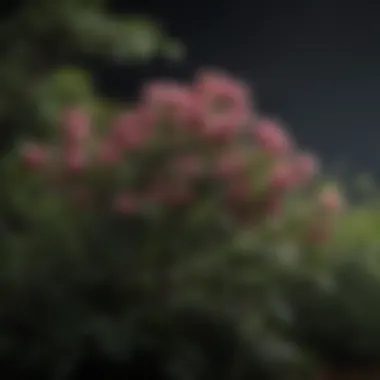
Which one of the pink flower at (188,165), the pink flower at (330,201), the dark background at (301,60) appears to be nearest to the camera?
the pink flower at (188,165)

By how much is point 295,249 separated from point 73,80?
0.80 meters

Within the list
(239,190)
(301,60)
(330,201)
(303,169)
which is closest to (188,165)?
(239,190)

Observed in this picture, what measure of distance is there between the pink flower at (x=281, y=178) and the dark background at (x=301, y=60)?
193 cm

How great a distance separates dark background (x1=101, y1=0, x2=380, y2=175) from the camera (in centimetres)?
480

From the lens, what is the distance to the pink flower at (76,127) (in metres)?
2.90

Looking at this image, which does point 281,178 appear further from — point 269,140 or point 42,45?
point 42,45

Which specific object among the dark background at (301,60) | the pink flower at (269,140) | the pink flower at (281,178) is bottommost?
the pink flower at (281,178)

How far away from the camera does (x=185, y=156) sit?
9.32 ft

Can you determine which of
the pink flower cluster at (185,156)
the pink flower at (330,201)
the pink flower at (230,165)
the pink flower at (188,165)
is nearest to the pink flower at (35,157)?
the pink flower cluster at (185,156)

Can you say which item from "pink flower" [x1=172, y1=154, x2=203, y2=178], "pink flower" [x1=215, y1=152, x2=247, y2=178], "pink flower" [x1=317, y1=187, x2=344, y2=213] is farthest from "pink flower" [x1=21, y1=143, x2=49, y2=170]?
"pink flower" [x1=317, y1=187, x2=344, y2=213]

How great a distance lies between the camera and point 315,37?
4797 millimetres

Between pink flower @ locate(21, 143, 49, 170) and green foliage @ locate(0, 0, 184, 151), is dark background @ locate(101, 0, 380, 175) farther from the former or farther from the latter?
pink flower @ locate(21, 143, 49, 170)

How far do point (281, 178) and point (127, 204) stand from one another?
400 millimetres

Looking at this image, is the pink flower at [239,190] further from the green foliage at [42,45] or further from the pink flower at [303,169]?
the green foliage at [42,45]
